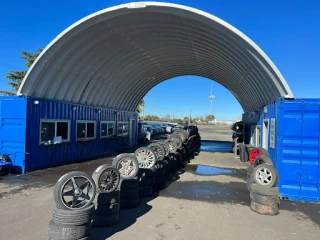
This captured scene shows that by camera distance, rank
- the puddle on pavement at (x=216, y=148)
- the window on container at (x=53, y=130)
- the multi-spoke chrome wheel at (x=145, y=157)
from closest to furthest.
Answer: the multi-spoke chrome wheel at (x=145, y=157)
the window on container at (x=53, y=130)
the puddle on pavement at (x=216, y=148)

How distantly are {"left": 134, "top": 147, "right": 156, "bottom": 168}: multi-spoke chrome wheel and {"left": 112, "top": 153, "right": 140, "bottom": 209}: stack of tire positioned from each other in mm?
1229

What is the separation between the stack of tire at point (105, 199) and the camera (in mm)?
4871

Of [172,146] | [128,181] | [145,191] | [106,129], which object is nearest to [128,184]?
[128,181]

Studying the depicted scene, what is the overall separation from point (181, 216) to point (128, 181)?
1.54 meters

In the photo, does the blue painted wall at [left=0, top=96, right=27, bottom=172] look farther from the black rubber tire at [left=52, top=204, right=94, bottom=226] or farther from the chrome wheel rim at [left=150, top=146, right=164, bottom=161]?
the black rubber tire at [left=52, top=204, right=94, bottom=226]

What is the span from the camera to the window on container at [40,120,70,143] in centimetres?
1073

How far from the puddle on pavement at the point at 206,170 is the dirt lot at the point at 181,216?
2.42m

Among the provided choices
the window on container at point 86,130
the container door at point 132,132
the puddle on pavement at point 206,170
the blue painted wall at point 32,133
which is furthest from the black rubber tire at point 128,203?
the container door at point 132,132

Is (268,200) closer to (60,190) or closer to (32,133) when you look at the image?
(60,190)

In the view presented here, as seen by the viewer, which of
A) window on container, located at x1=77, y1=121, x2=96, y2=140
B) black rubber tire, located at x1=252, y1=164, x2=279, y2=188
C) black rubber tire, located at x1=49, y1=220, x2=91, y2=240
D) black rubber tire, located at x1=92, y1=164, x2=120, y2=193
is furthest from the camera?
window on container, located at x1=77, y1=121, x2=96, y2=140

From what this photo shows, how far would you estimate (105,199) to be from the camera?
4.88m

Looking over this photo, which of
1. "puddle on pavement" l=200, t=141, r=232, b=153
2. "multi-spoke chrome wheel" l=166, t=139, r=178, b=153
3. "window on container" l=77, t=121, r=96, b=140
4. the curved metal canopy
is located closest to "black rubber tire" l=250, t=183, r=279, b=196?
the curved metal canopy

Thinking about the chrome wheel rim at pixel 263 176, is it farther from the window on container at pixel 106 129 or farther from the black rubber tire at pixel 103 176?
the window on container at pixel 106 129

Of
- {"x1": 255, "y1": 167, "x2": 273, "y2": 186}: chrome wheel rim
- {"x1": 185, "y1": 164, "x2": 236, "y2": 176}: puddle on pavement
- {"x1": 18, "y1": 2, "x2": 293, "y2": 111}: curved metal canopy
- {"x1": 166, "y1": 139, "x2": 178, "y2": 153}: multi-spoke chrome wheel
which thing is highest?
{"x1": 18, "y1": 2, "x2": 293, "y2": 111}: curved metal canopy
